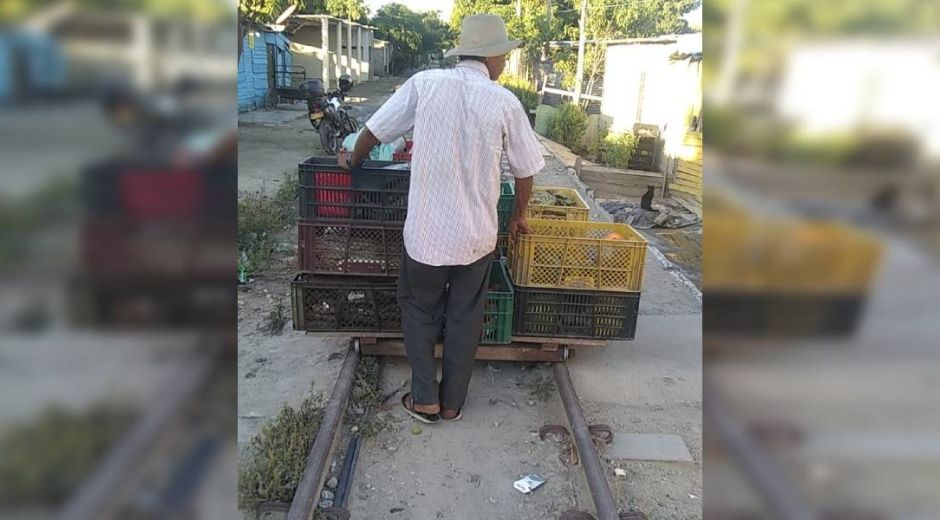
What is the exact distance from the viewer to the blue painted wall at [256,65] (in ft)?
70.2

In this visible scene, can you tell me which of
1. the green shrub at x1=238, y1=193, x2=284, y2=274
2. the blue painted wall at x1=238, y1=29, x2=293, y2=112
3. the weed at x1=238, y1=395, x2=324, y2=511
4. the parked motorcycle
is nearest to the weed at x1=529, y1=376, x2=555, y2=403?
the weed at x1=238, y1=395, x2=324, y2=511

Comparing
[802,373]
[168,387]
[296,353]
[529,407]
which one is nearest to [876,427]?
[802,373]

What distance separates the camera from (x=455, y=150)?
335 centimetres

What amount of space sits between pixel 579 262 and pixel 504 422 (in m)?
1.12

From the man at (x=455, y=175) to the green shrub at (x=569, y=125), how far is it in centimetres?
1532

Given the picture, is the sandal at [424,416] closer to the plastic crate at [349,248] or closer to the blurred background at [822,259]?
the plastic crate at [349,248]

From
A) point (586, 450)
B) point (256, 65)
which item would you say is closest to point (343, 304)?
point (586, 450)

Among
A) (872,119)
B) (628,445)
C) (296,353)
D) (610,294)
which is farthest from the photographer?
(296,353)

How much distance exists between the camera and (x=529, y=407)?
4.17 m

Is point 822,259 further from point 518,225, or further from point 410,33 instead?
point 410,33

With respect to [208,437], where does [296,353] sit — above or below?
below

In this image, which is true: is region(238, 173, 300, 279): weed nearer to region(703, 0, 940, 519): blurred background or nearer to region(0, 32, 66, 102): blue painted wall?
region(0, 32, 66, 102): blue painted wall

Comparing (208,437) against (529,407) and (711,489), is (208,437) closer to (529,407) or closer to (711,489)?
(711,489)

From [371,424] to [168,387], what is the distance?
3.21m
